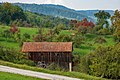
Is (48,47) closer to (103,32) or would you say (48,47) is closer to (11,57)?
(11,57)

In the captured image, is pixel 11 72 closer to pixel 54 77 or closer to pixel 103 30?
pixel 54 77

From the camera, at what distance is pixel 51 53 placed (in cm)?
7125

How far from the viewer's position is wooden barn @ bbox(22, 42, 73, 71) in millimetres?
70812

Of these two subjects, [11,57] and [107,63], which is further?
[11,57]

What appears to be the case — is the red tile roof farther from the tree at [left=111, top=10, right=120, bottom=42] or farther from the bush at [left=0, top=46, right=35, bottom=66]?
the bush at [left=0, top=46, right=35, bottom=66]

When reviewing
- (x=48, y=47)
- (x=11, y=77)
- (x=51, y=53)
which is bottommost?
(x=51, y=53)

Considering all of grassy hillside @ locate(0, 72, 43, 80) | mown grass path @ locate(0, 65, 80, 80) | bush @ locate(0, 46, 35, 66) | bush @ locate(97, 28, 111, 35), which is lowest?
bush @ locate(97, 28, 111, 35)

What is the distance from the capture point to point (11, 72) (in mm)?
38656

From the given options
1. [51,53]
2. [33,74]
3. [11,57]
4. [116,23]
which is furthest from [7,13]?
[33,74]

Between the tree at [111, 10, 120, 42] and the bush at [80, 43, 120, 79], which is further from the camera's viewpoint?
the tree at [111, 10, 120, 42]

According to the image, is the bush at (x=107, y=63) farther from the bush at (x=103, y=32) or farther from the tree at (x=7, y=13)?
the tree at (x=7, y=13)

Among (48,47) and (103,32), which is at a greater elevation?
(48,47)

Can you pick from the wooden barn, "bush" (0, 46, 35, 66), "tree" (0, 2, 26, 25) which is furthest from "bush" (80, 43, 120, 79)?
"tree" (0, 2, 26, 25)

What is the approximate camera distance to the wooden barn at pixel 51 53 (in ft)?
232
